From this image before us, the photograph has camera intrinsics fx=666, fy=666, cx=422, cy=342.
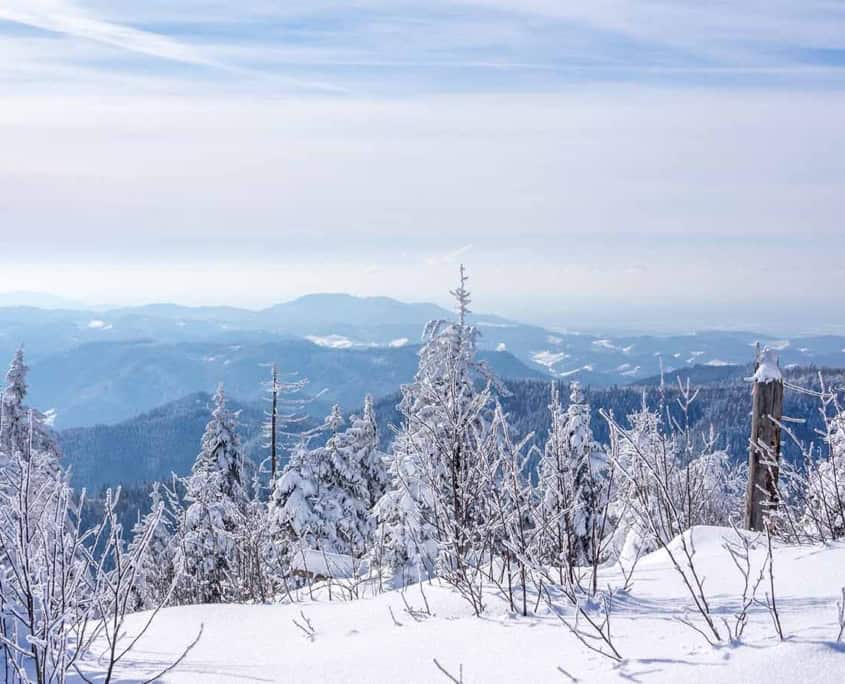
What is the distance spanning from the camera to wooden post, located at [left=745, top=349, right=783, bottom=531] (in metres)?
6.91

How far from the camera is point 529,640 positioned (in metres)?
4.12

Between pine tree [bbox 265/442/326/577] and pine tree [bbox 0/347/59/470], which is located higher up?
pine tree [bbox 0/347/59/470]

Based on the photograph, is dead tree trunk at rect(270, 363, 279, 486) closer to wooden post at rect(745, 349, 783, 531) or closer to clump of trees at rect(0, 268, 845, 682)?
clump of trees at rect(0, 268, 845, 682)

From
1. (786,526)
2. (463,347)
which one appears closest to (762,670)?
(786,526)

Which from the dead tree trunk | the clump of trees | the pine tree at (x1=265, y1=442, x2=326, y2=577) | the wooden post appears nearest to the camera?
the clump of trees

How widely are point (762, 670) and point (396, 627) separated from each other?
279 cm

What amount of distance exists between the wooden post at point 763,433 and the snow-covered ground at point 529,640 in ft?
2.46

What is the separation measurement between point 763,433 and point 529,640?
4181 mm

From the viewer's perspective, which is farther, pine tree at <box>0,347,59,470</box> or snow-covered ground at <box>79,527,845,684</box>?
pine tree at <box>0,347,59,470</box>

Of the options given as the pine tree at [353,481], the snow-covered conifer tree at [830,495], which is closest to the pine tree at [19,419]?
the pine tree at [353,481]

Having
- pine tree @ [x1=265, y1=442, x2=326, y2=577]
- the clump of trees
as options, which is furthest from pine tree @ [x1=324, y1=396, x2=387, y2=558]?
pine tree @ [x1=265, y1=442, x2=326, y2=577]

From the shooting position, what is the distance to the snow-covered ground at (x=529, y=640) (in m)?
3.06

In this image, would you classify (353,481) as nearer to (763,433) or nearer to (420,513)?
(763,433)

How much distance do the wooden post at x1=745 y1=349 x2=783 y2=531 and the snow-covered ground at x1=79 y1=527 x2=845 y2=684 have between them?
0.75 metres
